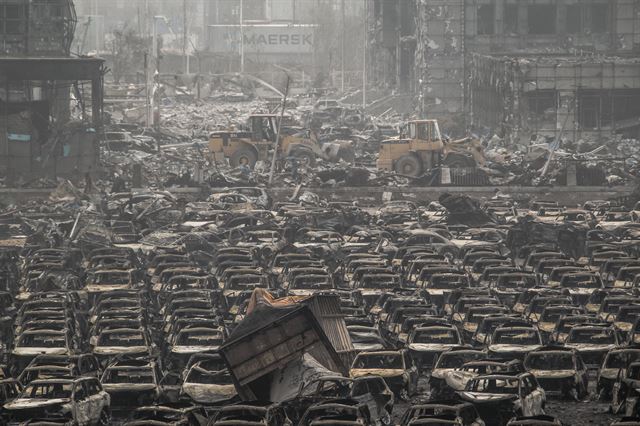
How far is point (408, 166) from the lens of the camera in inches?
2237

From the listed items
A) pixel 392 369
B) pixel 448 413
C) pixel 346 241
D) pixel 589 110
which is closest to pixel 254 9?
pixel 589 110

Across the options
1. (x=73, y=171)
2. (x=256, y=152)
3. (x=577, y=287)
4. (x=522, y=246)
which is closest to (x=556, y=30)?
(x=256, y=152)

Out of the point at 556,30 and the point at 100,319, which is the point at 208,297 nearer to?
the point at 100,319

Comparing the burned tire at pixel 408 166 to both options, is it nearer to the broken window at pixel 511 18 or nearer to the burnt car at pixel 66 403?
the broken window at pixel 511 18

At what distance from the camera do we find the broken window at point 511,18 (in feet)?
267

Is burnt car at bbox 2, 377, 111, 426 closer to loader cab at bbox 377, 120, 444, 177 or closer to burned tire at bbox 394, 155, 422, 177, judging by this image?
burned tire at bbox 394, 155, 422, 177

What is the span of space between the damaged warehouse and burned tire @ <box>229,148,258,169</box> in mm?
82

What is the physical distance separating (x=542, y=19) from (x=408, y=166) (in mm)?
27636

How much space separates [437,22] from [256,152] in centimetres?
2331

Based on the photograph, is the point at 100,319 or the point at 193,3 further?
the point at 193,3

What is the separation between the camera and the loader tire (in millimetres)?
60875

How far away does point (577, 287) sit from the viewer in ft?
103

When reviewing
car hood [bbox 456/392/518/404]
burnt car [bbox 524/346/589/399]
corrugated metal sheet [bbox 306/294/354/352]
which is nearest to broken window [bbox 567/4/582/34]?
corrugated metal sheet [bbox 306/294/354/352]

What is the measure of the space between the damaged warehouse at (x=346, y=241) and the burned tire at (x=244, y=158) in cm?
8
